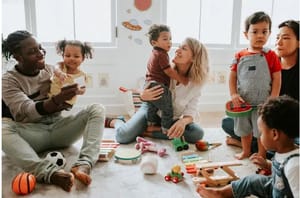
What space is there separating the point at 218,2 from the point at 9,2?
1.58 meters

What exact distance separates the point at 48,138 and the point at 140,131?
0.54 m

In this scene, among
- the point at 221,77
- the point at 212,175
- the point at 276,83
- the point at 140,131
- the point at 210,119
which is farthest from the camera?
the point at 221,77

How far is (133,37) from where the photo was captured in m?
2.62

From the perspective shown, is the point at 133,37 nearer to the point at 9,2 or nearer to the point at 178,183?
the point at 9,2

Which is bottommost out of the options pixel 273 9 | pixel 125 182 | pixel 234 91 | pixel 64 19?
pixel 125 182

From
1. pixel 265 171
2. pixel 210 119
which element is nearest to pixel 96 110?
pixel 265 171

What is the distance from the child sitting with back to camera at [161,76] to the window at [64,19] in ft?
2.46

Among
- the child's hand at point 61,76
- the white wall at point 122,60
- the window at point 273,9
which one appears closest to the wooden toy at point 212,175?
the child's hand at point 61,76

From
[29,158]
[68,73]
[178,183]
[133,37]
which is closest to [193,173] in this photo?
[178,183]

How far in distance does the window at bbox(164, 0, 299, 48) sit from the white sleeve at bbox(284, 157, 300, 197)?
1.85 metres

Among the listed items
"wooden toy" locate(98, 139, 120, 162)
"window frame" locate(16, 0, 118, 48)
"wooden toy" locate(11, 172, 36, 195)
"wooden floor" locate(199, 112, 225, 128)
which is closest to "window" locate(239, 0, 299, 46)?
"wooden floor" locate(199, 112, 225, 128)

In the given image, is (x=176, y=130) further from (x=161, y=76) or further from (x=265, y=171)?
(x=265, y=171)

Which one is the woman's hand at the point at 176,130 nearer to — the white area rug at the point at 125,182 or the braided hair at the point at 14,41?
the white area rug at the point at 125,182

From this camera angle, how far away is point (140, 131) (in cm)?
204
